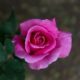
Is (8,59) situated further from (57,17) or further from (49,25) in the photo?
(57,17)

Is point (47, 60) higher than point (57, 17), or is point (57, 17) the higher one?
point (57, 17)

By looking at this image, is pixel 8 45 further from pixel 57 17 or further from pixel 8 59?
pixel 57 17

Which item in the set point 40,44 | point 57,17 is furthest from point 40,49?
point 57,17

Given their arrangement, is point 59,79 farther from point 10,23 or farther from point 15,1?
point 10,23

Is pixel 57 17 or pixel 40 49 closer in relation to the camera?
pixel 40 49

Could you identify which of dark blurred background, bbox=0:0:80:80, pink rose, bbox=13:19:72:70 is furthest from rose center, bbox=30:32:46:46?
dark blurred background, bbox=0:0:80:80

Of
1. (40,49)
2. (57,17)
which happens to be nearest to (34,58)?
(40,49)

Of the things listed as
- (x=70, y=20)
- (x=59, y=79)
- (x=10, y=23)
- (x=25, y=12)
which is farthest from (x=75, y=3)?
(x=10, y=23)
